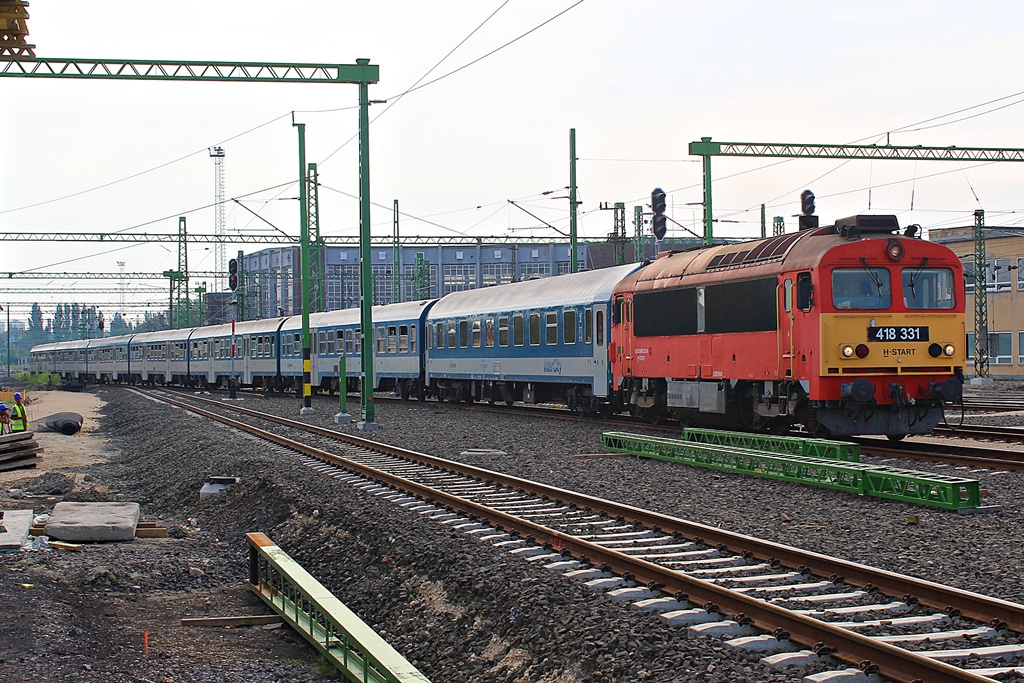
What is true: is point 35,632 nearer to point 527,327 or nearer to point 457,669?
point 457,669

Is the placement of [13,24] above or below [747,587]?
above

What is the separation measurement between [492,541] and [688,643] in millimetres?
3816

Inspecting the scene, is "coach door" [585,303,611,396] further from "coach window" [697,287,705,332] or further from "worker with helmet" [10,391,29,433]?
"worker with helmet" [10,391,29,433]

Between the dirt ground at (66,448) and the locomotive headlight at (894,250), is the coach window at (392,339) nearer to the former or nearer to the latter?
the dirt ground at (66,448)

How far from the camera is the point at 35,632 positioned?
7.93 m

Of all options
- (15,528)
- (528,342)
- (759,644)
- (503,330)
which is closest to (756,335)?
(528,342)

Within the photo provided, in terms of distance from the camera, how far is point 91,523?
12070mm

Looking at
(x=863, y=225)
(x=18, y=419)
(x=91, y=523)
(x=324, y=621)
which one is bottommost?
(x=324, y=621)

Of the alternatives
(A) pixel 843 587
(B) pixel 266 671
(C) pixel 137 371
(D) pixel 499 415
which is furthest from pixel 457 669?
→ (C) pixel 137 371

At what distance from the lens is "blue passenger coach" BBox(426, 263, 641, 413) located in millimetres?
23859

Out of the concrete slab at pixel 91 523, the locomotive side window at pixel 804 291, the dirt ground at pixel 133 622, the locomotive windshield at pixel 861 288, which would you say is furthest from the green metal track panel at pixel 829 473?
the concrete slab at pixel 91 523

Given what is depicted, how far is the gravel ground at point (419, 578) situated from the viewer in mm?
6957

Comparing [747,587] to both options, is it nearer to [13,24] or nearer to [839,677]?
[839,677]

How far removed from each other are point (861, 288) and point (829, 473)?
14.4 ft
